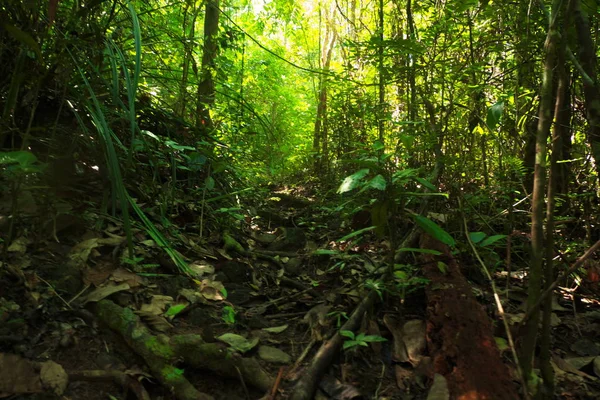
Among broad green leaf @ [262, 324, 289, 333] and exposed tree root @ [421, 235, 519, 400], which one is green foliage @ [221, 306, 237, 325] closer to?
broad green leaf @ [262, 324, 289, 333]

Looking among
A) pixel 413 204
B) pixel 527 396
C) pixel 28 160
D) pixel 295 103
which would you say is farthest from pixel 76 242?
pixel 295 103

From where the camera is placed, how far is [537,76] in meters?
2.56

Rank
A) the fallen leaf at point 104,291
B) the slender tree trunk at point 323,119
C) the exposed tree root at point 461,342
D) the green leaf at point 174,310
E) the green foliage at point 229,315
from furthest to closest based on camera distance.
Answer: the slender tree trunk at point 323,119 < the green foliage at point 229,315 < the green leaf at point 174,310 < the fallen leaf at point 104,291 < the exposed tree root at point 461,342

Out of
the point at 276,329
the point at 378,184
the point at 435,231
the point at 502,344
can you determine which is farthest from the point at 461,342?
the point at 276,329

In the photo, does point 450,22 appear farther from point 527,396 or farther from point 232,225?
point 527,396

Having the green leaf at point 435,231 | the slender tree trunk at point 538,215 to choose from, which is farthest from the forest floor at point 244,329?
the green leaf at point 435,231

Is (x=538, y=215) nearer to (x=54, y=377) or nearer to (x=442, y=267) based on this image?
(x=442, y=267)

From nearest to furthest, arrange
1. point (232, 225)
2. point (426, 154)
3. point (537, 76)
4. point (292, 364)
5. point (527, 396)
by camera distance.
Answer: point (527, 396) → point (292, 364) → point (537, 76) → point (232, 225) → point (426, 154)

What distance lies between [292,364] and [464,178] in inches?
86.2

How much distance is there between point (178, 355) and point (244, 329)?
0.46 meters

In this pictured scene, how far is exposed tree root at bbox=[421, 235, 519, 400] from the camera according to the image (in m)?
1.19

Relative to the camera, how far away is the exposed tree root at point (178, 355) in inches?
49.6

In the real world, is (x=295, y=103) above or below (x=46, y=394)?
above

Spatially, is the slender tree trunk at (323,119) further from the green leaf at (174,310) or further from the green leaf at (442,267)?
the green leaf at (174,310)
